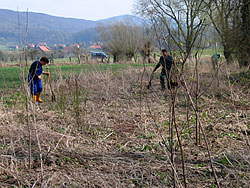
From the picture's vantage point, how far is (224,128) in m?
4.69

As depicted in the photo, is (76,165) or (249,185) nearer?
(249,185)

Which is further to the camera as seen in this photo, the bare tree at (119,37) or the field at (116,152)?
the bare tree at (119,37)

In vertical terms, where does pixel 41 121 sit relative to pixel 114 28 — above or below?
below

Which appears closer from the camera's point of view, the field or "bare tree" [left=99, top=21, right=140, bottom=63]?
the field

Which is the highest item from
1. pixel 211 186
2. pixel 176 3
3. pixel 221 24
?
pixel 176 3

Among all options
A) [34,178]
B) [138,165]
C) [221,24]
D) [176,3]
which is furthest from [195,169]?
[176,3]

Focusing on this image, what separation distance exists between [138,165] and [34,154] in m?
1.34

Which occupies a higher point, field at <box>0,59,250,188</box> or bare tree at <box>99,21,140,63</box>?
bare tree at <box>99,21,140,63</box>

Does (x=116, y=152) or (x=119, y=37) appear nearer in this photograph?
(x=116, y=152)

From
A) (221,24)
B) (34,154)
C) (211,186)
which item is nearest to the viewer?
(211,186)

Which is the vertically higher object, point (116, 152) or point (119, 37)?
point (119, 37)

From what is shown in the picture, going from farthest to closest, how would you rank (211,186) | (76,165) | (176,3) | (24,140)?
(176,3)
(24,140)
(76,165)
(211,186)

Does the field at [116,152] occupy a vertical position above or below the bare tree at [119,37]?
below

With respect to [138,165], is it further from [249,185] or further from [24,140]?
[24,140]
